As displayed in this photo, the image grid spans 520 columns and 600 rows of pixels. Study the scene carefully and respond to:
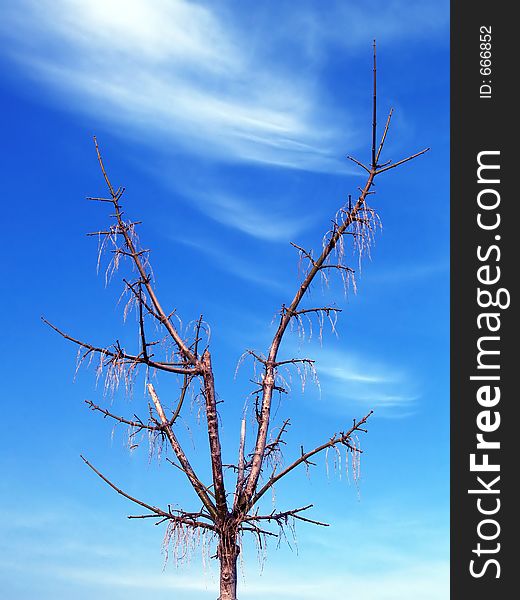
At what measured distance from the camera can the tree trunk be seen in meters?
8.81

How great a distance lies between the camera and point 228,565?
884 cm

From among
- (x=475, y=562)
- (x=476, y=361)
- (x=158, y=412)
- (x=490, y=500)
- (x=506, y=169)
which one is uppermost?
(x=506, y=169)

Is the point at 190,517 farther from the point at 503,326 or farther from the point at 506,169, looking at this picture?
the point at 506,169

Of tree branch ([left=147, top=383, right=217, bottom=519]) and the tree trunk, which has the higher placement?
tree branch ([left=147, top=383, right=217, bottom=519])

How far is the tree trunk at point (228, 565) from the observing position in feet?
28.9

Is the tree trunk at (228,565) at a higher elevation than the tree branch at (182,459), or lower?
lower

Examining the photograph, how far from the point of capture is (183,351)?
372 inches

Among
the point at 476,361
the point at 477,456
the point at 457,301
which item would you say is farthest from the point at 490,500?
the point at 457,301

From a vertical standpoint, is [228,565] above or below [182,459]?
below

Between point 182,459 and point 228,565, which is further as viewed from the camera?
point 182,459

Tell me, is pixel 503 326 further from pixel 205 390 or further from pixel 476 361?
pixel 205 390

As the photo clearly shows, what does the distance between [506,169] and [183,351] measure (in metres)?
4.09

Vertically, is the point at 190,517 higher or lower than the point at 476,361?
lower

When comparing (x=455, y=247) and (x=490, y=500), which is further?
(x=455, y=247)
